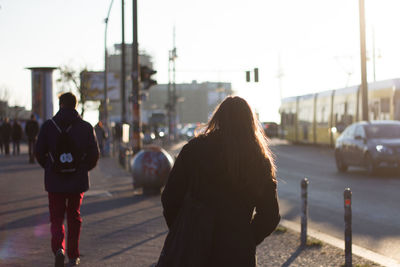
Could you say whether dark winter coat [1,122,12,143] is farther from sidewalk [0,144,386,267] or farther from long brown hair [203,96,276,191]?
long brown hair [203,96,276,191]

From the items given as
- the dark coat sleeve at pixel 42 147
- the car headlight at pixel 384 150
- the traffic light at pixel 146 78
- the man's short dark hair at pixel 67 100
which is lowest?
the car headlight at pixel 384 150

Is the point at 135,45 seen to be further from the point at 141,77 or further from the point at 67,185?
the point at 67,185

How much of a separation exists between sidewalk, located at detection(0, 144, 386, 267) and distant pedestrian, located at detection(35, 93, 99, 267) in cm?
64

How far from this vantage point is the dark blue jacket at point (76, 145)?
734 cm

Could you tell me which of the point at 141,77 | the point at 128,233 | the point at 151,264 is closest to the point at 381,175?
the point at 141,77

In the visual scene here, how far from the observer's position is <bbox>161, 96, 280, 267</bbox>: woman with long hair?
402cm

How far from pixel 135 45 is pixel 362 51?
10438 mm

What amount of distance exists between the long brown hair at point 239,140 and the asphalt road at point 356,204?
4.50m

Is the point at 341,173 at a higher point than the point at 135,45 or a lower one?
lower

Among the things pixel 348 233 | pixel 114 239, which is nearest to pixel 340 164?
pixel 114 239

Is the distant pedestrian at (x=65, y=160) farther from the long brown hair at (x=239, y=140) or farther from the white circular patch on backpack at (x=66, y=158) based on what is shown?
the long brown hair at (x=239, y=140)

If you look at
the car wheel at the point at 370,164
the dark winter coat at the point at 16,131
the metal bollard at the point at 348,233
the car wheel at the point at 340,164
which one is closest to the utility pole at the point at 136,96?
the car wheel at the point at 340,164

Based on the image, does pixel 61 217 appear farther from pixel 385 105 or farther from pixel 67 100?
pixel 385 105

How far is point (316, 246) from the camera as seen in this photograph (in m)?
8.81
